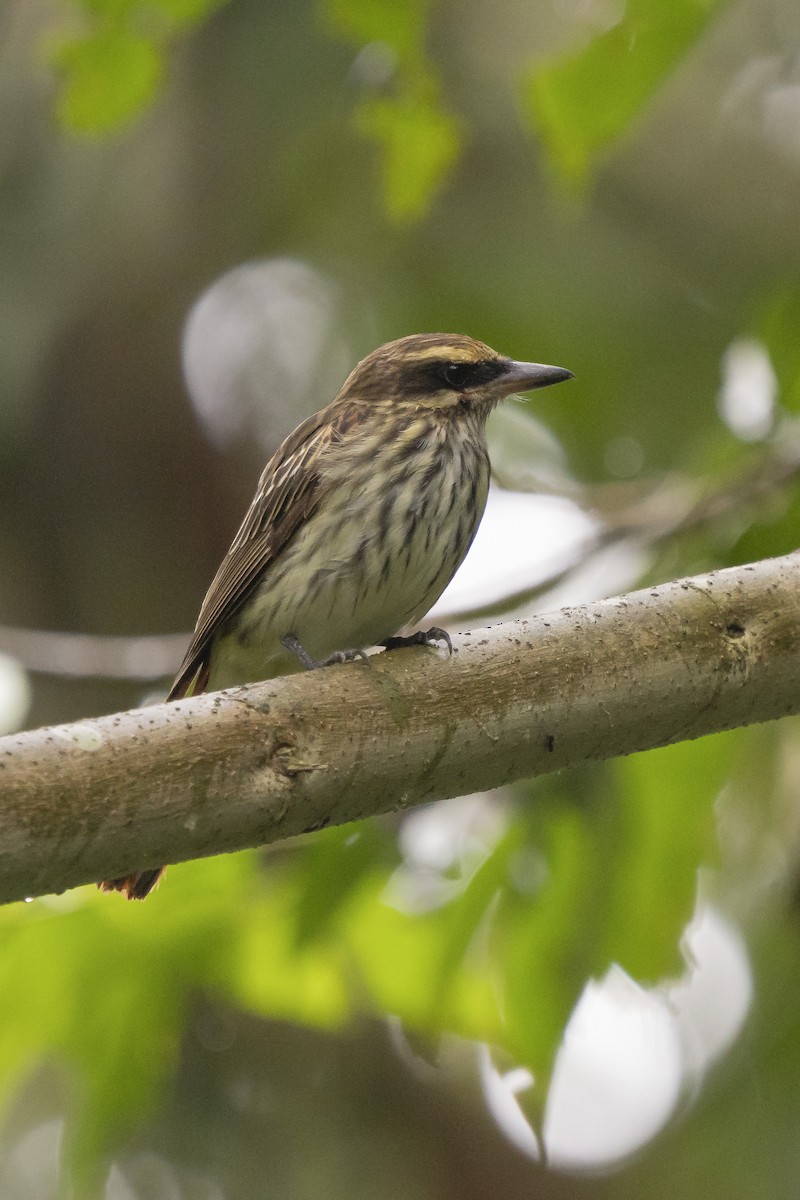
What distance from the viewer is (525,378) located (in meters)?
4.08

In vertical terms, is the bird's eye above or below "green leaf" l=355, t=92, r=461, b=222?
below

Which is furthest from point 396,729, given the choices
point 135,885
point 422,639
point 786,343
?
point 786,343

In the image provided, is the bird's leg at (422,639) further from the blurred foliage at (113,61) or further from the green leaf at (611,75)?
the blurred foliage at (113,61)

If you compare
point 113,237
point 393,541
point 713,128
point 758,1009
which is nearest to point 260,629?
point 393,541

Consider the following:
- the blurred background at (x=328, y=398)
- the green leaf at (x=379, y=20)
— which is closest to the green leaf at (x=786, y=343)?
the blurred background at (x=328, y=398)

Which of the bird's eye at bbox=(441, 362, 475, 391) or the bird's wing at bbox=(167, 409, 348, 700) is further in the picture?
the bird's eye at bbox=(441, 362, 475, 391)

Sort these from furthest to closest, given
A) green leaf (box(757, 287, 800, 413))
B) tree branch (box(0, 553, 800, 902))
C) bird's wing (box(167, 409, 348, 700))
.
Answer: bird's wing (box(167, 409, 348, 700))
green leaf (box(757, 287, 800, 413))
tree branch (box(0, 553, 800, 902))

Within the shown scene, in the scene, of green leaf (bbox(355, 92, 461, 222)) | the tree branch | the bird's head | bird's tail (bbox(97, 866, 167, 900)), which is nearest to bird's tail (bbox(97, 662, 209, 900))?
bird's tail (bbox(97, 866, 167, 900))

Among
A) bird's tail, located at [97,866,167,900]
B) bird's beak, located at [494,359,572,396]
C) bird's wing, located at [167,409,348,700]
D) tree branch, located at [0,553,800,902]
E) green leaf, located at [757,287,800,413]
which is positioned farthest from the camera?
bird's beak, located at [494,359,572,396]

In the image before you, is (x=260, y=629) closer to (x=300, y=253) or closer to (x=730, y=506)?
(x=730, y=506)

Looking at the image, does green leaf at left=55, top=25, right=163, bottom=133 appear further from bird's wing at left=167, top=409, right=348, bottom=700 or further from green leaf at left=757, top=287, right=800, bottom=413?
green leaf at left=757, top=287, right=800, bottom=413

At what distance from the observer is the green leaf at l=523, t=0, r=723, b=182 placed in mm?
3117

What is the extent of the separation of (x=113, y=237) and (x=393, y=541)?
11.6ft

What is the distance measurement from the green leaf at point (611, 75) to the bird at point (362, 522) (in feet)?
2.60
